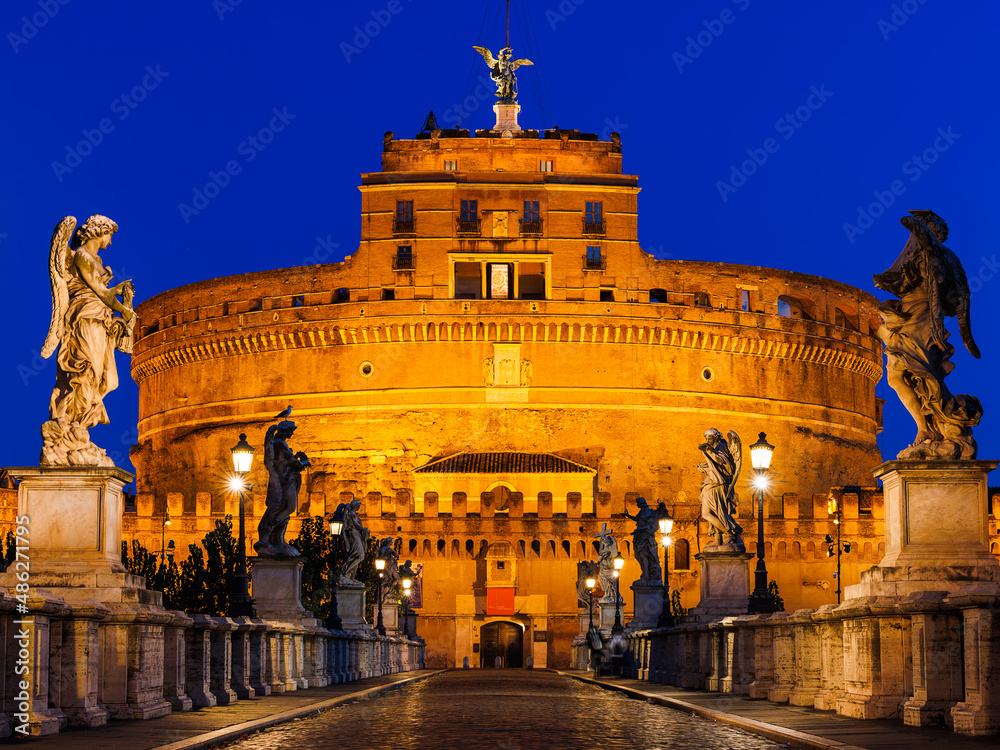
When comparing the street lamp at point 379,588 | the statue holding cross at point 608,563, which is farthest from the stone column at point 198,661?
the statue holding cross at point 608,563

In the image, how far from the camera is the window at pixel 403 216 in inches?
2397

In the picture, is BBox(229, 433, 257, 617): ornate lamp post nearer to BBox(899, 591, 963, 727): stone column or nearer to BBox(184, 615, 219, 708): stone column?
BBox(184, 615, 219, 708): stone column

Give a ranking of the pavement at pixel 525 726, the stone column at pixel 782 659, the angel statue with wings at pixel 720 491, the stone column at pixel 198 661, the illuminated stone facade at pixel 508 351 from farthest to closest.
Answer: the illuminated stone facade at pixel 508 351 → the angel statue with wings at pixel 720 491 → the stone column at pixel 782 659 → the stone column at pixel 198 661 → the pavement at pixel 525 726

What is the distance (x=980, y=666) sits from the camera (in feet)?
27.9

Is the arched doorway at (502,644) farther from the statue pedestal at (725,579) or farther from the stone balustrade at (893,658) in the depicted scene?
the stone balustrade at (893,658)

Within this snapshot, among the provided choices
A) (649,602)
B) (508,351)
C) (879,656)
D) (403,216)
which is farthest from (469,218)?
(879,656)

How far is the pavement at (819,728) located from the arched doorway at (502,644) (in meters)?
40.5

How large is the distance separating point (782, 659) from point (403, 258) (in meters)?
49.1

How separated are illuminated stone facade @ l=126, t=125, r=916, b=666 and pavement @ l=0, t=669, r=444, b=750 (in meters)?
42.8

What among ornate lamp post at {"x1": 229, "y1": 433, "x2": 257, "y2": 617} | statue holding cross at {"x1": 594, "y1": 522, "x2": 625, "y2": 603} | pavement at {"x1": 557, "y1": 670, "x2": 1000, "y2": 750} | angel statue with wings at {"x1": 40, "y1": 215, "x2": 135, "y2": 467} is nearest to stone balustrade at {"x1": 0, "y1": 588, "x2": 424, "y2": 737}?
ornate lamp post at {"x1": 229, "y1": 433, "x2": 257, "y2": 617}

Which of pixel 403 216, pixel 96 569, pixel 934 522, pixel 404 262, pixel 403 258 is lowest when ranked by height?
pixel 96 569

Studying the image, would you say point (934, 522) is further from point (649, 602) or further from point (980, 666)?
point (649, 602)

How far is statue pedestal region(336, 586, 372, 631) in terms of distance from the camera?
24516 mm

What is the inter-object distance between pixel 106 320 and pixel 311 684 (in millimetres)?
8343
